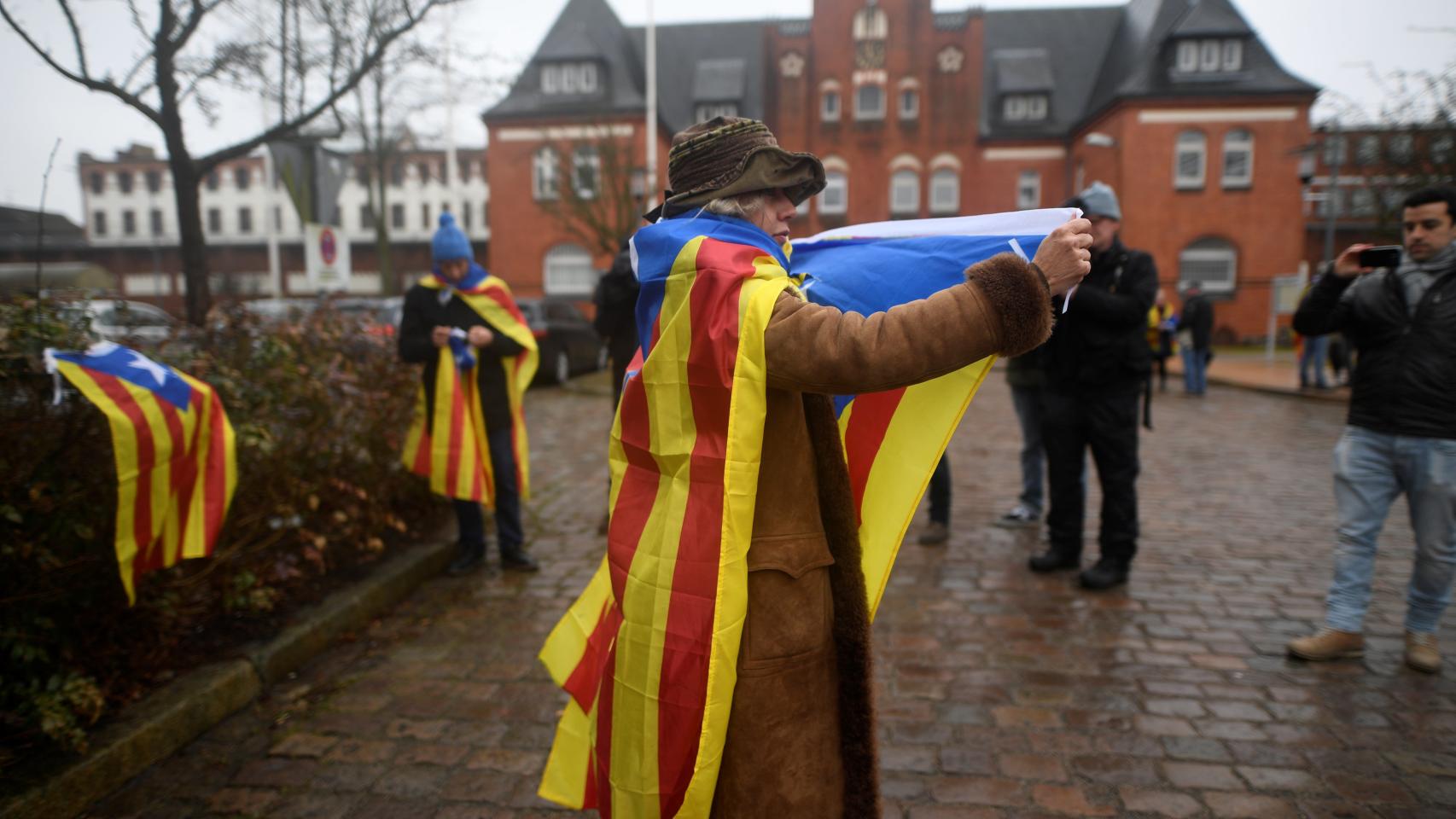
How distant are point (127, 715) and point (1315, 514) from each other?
7500 mm

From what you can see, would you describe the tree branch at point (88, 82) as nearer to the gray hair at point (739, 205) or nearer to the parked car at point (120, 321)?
the parked car at point (120, 321)

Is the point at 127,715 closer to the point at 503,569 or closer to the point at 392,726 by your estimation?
the point at 392,726

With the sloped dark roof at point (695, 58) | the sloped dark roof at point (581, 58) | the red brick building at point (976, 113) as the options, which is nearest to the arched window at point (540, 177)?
the red brick building at point (976, 113)

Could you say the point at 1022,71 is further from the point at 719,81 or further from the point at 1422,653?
the point at 1422,653

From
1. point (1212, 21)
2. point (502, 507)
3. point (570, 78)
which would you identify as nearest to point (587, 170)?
point (570, 78)

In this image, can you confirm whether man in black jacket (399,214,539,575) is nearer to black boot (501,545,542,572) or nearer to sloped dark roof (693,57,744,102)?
black boot (501,545,542,572)

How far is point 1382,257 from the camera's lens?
3682 mm

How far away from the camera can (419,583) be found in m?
5.28

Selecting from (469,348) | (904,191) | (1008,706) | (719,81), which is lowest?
(1008,706)

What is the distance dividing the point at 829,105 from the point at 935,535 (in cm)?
3394

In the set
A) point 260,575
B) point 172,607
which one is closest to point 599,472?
point 260,575

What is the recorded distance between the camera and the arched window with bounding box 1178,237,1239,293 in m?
32.3

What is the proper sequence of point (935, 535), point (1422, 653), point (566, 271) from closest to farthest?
point (1422, 653)
point (935, 535)
point (566, 271)

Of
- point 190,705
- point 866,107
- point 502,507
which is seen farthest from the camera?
point 866,107
